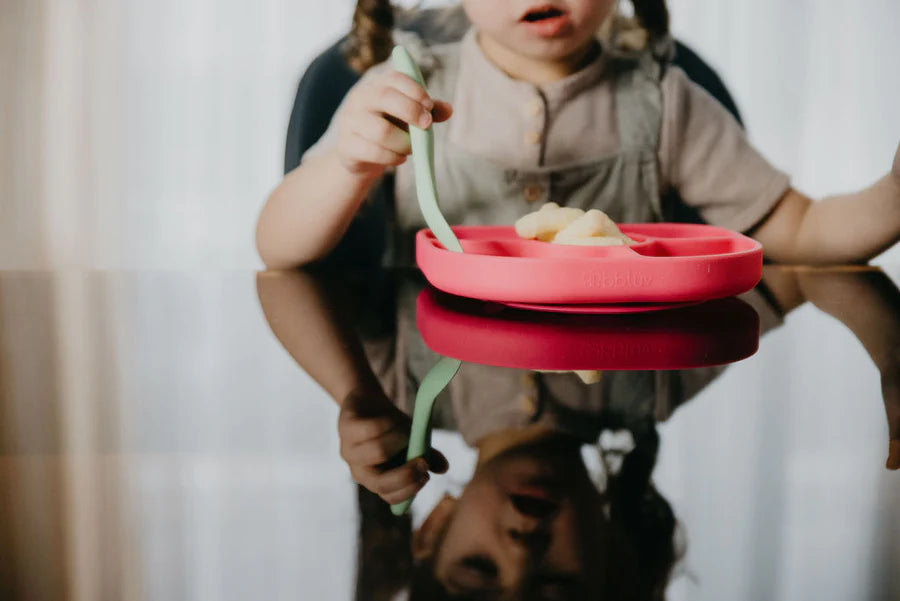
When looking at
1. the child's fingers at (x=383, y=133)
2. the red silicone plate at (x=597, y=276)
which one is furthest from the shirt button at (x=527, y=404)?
the child's fingers at (x=383, y=133)

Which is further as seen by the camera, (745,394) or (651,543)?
(745,394)

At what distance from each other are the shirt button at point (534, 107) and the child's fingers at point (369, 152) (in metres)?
0.31

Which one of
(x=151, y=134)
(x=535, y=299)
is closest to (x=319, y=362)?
(x=535, y=299)

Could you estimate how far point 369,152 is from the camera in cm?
72

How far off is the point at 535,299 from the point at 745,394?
0.52ft

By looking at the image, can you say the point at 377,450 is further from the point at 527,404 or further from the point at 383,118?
the point at 383,118

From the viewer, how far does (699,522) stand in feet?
0.85

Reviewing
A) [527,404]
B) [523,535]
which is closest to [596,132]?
[527,404]

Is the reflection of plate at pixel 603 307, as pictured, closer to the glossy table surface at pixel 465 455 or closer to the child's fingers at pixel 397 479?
the glossy table surface at pixel 465 455

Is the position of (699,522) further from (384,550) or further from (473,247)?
(473,247)

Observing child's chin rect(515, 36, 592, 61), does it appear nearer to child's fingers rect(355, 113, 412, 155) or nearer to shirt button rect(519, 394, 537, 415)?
child's fingers rect(355, 113, 412, 155)

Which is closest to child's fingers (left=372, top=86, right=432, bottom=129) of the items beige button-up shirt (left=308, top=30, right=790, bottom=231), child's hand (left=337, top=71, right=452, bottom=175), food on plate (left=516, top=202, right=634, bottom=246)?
child's hand (left=337, top=71, right=452, bottom=175)

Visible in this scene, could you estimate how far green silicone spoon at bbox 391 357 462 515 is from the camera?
30 cm

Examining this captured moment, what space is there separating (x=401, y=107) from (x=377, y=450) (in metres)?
0.36
